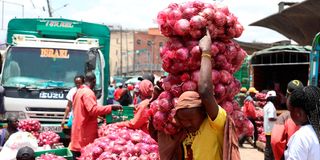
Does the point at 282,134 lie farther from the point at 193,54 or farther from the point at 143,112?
the point at 193,54

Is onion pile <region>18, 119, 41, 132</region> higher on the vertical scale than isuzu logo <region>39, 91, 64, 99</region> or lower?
lower

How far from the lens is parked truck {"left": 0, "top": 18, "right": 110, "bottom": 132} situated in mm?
8938

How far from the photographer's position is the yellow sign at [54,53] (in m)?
9.39

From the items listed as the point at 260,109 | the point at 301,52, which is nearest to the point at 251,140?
the point at 260,109

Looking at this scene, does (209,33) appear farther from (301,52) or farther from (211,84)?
(301,52)

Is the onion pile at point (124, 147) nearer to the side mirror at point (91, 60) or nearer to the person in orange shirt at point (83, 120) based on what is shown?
the person in orange shirt at point (83, 120)

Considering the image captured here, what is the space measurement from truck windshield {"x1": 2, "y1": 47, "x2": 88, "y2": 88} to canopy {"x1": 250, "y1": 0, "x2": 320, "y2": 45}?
5291mm

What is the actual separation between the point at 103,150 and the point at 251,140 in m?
9.98

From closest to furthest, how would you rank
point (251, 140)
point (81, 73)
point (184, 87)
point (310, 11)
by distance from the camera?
point (184, 87)
point (81, 73)
point (310, 11)
point (251, 140)

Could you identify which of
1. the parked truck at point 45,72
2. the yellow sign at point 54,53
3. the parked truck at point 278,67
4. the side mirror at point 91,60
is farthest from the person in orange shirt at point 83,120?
the parked truck at point 278,67

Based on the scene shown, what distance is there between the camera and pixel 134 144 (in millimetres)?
5180

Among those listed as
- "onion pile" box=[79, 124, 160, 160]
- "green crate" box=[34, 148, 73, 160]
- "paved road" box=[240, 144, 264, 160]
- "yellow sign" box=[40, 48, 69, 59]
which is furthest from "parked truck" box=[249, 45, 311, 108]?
"green crate" box=[34, 148, 73, 160]

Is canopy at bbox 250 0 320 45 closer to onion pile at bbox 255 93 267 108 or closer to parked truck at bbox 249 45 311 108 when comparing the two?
parked truck at bbox 249 45 311 108

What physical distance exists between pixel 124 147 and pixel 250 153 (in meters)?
8.26
